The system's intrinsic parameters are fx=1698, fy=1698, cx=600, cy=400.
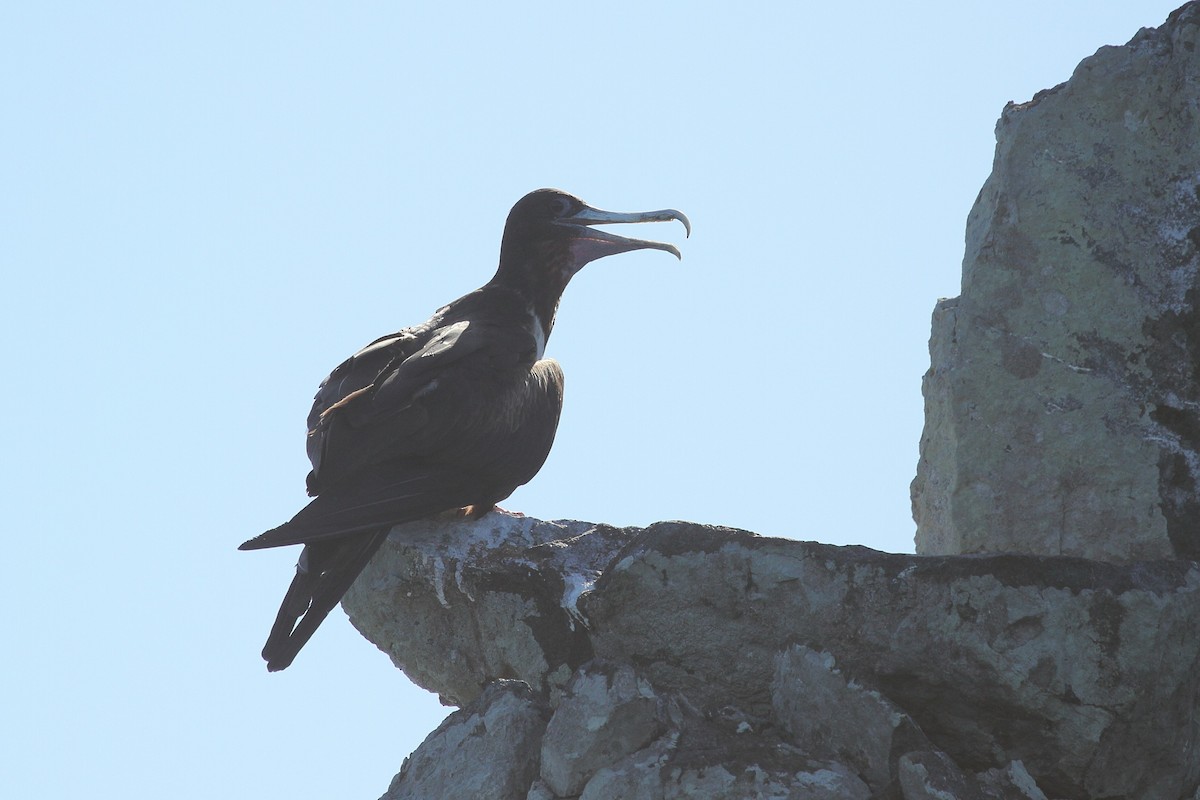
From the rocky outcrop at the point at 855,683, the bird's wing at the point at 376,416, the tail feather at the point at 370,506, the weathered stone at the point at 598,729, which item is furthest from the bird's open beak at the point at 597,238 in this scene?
the weathered stone at the point at 598,729

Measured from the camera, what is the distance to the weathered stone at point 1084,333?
715 centimetres

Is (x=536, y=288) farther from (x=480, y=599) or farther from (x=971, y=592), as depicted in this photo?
(x=971, y=592)

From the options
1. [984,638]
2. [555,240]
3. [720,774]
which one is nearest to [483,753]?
[720,774]

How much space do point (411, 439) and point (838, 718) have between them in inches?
119

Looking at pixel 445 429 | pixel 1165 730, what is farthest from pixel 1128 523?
pixel 445 429

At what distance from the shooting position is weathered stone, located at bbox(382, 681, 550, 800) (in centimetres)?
654

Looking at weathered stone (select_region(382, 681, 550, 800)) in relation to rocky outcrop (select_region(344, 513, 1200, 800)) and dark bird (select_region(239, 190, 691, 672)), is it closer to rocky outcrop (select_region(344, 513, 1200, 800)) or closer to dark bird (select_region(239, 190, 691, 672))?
rocky outcrop (select_region(344, 513, 1200, 800))

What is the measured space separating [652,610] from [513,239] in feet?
13.4

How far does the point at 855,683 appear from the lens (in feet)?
20.2

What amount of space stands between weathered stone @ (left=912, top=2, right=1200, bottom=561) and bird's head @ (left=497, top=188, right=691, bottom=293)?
3.06 meters

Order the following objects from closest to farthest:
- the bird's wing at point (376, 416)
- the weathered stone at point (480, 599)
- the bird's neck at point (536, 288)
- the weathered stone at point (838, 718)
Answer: the weathered stone at point (838, 718) → the weathered stone at point (480, 599) → the bird's wing at point (376, 416) → the bird's neck at point (536, 288)

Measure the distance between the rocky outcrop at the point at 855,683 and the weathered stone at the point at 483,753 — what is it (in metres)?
Result: 0.01

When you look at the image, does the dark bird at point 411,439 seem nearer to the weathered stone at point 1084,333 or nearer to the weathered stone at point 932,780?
the weathered stone at point 1084,333

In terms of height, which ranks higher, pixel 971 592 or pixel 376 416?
pixel 376 416
